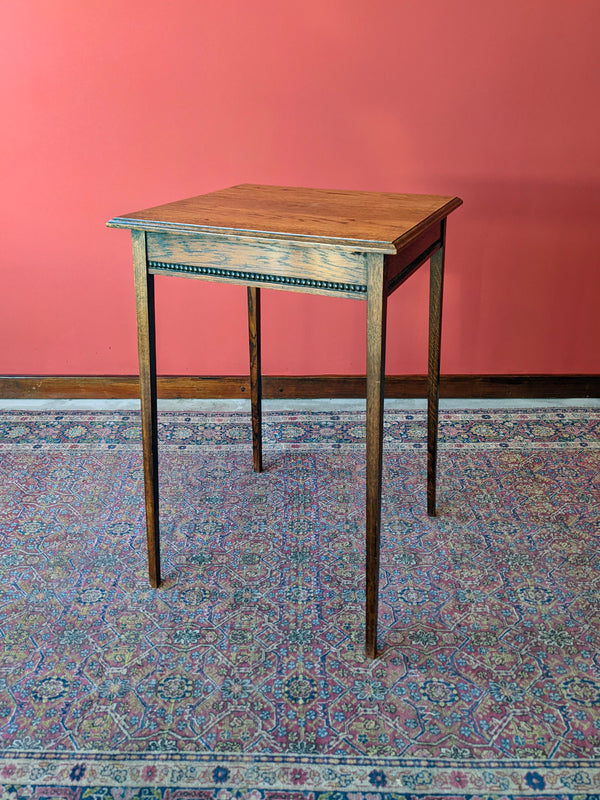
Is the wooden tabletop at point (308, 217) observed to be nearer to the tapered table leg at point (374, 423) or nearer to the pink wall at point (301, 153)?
the tapered table leg at point (374, 423)

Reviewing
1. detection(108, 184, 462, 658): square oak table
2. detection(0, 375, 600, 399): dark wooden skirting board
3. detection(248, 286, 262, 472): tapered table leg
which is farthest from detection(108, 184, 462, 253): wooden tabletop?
detection(0, 375, 600, 399): dark wooden skirting board

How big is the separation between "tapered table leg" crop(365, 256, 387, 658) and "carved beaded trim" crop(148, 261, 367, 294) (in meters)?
0.05

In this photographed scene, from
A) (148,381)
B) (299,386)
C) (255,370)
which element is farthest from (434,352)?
(299,386)

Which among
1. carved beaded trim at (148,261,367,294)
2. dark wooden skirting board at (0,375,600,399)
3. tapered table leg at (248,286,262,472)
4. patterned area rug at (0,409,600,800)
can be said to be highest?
carved beaded trim at (148,261,367,294)

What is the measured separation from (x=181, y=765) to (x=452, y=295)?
86.6 inches

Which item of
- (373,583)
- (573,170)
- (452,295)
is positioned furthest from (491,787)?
(573,170)

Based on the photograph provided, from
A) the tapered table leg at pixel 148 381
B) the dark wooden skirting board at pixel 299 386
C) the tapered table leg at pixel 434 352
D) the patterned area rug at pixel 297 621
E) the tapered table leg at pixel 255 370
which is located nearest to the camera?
the patterned area rug at pixel 297 621

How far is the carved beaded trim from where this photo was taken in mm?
1584

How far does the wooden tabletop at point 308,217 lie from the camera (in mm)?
1555

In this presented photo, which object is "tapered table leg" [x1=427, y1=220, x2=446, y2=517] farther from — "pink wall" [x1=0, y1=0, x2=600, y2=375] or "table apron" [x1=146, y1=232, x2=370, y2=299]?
"pink wall" [x1=0, y1=0, x2=600, y2=375]

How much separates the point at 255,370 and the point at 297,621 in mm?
916

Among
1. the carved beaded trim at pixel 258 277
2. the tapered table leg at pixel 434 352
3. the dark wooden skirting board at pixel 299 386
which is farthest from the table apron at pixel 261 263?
the dark wooden skirting board at pixel 299 386

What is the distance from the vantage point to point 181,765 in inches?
58.7

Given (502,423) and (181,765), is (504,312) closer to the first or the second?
(502,423)
